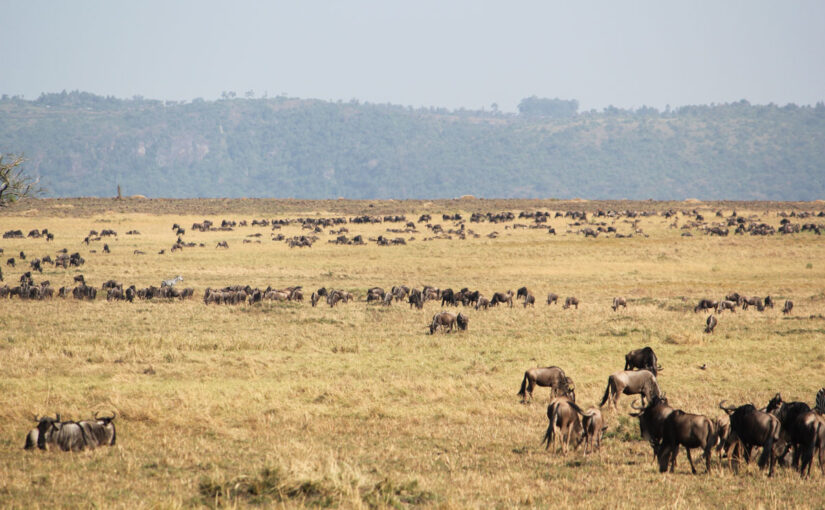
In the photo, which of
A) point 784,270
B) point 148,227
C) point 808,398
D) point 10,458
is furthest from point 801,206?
point 10,458

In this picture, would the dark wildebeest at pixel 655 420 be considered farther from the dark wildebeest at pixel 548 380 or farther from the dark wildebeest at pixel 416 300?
the dark wildebeest at pixel 416 300

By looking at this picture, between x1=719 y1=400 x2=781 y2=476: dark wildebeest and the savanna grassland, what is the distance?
34cm

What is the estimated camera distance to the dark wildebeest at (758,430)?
1091 centimetres

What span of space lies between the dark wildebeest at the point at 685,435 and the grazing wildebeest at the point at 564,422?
4.86 feet

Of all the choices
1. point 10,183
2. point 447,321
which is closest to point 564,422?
point 447,321

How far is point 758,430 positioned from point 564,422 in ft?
9.48

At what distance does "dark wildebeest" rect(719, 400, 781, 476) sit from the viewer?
10914mm

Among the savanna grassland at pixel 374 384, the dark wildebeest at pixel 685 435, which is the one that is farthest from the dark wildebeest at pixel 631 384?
the dark wildebeest at pixel 685 435

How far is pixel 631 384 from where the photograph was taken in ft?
49.3

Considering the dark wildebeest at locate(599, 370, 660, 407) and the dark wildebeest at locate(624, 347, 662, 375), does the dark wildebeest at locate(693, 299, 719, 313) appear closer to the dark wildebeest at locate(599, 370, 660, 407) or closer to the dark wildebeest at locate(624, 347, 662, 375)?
the dark wildebeest at locate(624, 347, 662, 375)

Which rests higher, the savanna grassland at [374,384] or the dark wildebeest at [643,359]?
the dark wildebeest at [643,359]

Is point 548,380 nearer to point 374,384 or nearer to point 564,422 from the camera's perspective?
point 564,422

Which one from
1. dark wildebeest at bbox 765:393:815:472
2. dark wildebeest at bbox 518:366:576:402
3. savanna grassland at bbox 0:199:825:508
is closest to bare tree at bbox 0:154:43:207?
savanna grassland at bbox 0:199:825:508

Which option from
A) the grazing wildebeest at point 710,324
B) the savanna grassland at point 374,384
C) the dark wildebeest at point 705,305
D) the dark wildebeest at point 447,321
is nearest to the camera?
the savanna grassland at point 374,384
